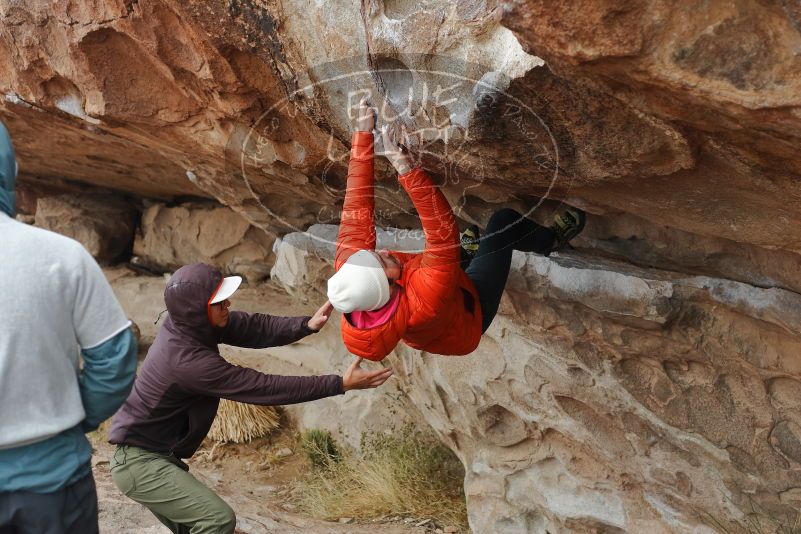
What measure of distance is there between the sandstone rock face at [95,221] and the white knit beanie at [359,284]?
5123mm

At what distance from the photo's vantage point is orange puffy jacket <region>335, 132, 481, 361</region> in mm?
2482

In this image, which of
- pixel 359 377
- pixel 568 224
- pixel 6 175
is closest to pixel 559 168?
pixel 568 224

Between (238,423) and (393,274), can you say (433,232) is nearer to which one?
(393,274)

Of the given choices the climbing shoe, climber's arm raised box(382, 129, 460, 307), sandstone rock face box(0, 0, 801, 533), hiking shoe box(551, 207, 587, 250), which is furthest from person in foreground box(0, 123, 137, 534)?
hiking shoe box(551, 207, 587, 250)

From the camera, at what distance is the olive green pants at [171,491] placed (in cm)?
286

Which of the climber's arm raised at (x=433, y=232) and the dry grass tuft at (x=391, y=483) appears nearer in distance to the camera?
the climber's arm raised at (x=433, y=232)

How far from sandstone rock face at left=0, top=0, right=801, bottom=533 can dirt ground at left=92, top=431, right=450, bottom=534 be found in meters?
0.76

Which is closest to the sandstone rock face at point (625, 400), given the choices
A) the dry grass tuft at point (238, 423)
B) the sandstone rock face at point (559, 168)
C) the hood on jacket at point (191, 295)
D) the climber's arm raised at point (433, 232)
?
the sandstone rock face at point (559, 168)

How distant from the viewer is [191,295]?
2.72 m

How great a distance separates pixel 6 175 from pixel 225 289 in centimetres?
94

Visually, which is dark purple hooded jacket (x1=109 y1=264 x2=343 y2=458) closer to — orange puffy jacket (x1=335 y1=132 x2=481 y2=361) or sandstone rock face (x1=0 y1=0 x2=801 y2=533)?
orange puffy jacket (x1=335 y1=132 x2=481 y2=361)

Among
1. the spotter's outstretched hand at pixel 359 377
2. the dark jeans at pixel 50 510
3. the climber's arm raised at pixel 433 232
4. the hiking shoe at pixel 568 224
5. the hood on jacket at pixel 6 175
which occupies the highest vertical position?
the hood on jacket at pixel 6 175

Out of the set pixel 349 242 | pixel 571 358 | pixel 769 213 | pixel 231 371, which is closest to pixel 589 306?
pixel 571 358

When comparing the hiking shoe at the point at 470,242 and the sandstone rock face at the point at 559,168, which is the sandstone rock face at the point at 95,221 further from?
the hiking shoe at the point at 470,242
